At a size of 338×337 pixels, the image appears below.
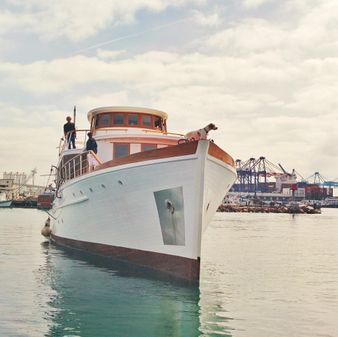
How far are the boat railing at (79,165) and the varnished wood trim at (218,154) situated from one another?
15.0 feet

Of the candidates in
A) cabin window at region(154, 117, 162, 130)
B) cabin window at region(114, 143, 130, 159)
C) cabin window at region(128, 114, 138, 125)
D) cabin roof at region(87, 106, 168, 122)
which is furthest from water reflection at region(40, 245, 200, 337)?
cabin window at region(154, 117, 162, 130)

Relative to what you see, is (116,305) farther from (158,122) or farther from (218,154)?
(158,122)

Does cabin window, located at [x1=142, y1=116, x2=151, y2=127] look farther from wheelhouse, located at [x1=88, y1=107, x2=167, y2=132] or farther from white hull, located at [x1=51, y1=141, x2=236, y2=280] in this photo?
white hull, located at [x1=51, y1=141, x2=236, y2=280]

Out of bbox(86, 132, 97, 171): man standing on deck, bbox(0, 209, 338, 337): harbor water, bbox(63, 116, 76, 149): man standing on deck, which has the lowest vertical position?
bbox(0, 209, 338, 337): harbor water

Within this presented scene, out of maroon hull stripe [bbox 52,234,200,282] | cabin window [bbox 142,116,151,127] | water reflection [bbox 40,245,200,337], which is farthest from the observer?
cabin window [bbox 142,116,151,127]

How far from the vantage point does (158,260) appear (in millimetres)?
14430

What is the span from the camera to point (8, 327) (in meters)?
9.41

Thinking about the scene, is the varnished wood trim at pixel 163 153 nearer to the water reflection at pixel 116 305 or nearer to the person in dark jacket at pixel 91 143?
the person in dark jacket at pixel 91 143

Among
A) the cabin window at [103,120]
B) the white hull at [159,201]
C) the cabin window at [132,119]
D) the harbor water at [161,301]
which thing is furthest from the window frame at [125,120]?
the harbor water at [161,301]

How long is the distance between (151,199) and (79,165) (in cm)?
741

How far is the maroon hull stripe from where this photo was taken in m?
13.4

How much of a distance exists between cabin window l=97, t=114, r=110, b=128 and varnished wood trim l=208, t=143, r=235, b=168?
26.5ft

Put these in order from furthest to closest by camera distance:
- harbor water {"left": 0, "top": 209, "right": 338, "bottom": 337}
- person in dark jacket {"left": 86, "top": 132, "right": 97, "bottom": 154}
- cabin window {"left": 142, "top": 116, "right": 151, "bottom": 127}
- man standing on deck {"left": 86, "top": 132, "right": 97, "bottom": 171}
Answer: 1. cabin window {"left": 142, "top": 116, "right": 151, "bottom": 127}
2. person in dark jacket {"left": 86, "top": 132, "right": 97, "bottom": 154}
3. man standing on deck {"left": 86, "top": 132, "right": 97, "bottom": 171}
4. harbor water {"left": 0, "top": 209, "right": 338, "bottom": 337}

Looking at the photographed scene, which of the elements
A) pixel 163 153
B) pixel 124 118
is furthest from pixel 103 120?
pixel 163 153
